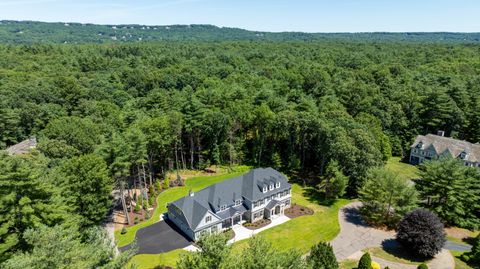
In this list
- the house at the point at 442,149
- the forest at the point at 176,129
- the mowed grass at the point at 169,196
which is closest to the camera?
the forest at the point at 176,129

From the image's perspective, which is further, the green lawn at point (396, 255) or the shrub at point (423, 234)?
the green lawn at point (396, 255)

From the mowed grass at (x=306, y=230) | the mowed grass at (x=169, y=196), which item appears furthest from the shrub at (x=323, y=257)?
the mowed grass at (x=169, y=196)

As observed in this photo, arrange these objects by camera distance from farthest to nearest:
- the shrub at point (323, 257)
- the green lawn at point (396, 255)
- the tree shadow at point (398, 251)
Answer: the tree shadow at point (398, 251)
the green lawn at point (396, 255)
the shrub at point (323, 257)

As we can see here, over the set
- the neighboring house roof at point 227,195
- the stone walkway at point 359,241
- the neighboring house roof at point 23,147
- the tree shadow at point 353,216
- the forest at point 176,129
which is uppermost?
the forest at point 176,129

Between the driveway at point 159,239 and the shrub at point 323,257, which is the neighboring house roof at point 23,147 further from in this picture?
the shrub at point 323,257

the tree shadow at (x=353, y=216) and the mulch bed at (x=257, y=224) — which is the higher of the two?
the tree shadow at (x=353, y=216)

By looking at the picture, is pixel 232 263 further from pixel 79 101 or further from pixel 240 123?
pixel 79 101

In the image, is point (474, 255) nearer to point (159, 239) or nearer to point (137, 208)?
point (159, 239)

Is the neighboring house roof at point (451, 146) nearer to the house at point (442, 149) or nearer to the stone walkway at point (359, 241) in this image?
the house at point (442, 149)
